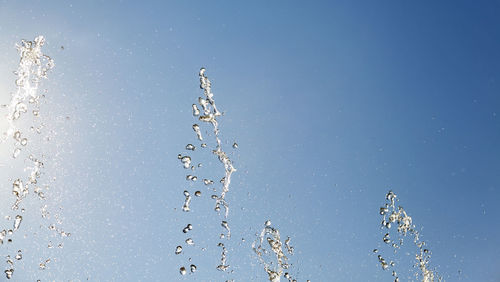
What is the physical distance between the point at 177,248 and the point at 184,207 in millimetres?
1212

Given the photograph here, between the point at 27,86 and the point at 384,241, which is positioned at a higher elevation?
the point at 27,86

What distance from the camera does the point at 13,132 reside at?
12.6 m

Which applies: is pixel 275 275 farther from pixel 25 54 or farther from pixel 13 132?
pixel 25 54

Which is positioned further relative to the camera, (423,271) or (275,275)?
(423,271)

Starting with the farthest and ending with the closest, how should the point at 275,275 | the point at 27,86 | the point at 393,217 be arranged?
1. the point at 393,217
2. the point at 275,275
3. the point at 27,86

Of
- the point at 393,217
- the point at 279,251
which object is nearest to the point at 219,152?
the point at 279,251

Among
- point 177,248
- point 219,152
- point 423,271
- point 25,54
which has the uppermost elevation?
point 25,54

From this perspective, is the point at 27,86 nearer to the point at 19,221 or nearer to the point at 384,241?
the point at 19,221

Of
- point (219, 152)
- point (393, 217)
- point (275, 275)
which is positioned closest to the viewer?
point (219, 152)

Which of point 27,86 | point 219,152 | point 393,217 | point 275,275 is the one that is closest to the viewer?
point 27,86

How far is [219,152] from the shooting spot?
1330cm

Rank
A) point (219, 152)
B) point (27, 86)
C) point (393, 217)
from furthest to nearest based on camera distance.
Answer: point (393, 217) < point (219, 152) < point (27, 86)

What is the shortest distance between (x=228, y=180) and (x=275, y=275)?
330cm

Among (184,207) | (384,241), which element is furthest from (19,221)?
(384,241)
